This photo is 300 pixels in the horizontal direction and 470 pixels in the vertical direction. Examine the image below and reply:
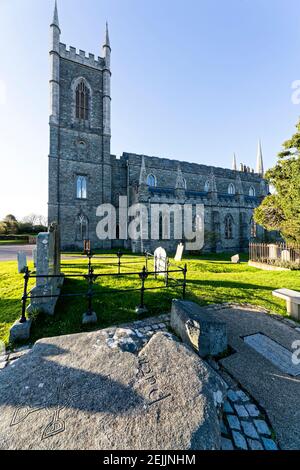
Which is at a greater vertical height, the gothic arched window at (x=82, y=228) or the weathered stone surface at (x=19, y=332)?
the gothic arched window at (x=82, y=228)

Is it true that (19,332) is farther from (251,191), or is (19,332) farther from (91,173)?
(251,191)

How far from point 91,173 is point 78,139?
420cm

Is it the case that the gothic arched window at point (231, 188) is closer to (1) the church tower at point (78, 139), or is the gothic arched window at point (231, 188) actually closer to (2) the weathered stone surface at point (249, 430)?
(1) the church tower at point (78, 139)

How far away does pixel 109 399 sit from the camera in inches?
82.4

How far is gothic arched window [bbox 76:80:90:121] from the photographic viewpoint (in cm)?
2419

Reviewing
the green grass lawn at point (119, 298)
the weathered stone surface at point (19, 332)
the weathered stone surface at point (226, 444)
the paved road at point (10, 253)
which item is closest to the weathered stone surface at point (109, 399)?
the weathered stone surface at point (226, 444)

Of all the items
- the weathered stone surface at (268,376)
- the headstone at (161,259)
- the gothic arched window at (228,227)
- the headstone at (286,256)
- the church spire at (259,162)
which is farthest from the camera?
the church spire at (259,162)

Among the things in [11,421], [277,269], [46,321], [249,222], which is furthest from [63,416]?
[249,222]

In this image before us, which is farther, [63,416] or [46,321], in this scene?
[46,321]

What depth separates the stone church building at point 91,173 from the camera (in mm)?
22281

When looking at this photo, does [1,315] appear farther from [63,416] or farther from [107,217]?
[107,217]

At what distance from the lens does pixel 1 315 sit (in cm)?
491

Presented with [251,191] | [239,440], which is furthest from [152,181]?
[239,440]
